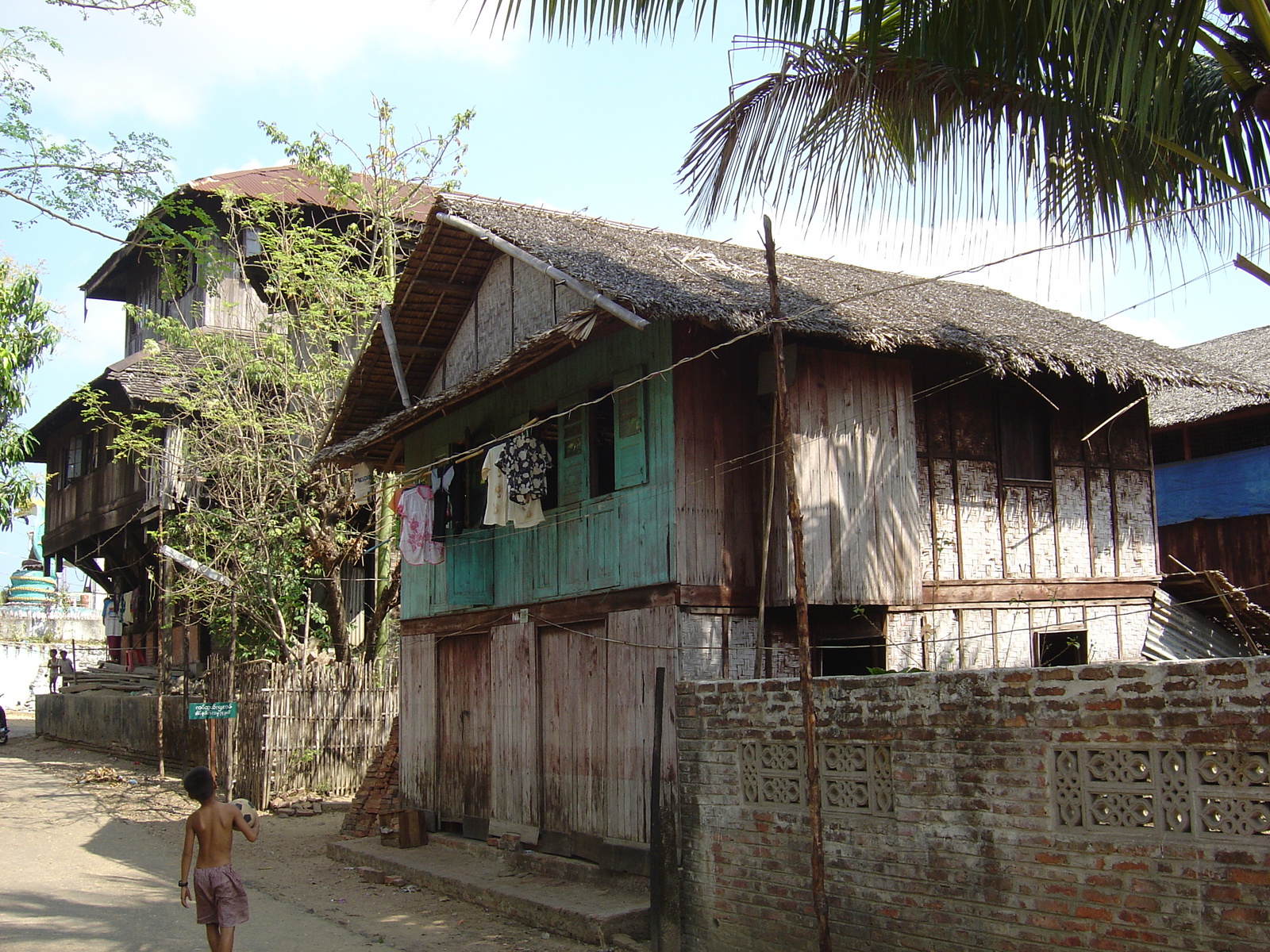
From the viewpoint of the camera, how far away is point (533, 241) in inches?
433

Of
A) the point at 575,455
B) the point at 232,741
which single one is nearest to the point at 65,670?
the point at 232,741

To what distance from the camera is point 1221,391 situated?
14.1 metres

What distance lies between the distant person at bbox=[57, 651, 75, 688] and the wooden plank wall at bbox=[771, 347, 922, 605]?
25.2 meters

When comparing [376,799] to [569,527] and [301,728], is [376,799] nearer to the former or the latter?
[301,728]

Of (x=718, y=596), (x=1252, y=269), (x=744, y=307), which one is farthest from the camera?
(x=718, y=596)

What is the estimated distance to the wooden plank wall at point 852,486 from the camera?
30.7ft

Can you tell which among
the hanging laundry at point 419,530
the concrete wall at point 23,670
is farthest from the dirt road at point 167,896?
the concrete wall at point 23,670

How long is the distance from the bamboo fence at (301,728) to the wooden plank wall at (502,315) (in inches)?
217

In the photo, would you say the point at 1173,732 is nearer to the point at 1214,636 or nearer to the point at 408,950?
the point at 408,950

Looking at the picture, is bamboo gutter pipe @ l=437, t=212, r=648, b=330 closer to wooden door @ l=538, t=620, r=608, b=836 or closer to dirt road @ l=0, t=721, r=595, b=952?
wooden door @ l=538, t=620, r=608, b=836

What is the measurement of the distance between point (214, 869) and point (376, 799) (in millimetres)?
7276

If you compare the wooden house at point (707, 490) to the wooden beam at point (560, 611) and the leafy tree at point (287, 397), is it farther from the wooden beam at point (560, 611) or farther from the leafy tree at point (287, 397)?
the leafy tree at point (287, 397)

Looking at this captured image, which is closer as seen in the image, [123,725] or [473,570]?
[473,570]

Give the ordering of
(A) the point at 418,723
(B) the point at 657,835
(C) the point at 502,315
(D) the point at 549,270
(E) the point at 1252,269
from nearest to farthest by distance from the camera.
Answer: (E) the point at 1252,269 < (B) the point at 657,835 < (D) the point at 549,270 < (C) the point at 502,315 < (A) the point at 418,723
